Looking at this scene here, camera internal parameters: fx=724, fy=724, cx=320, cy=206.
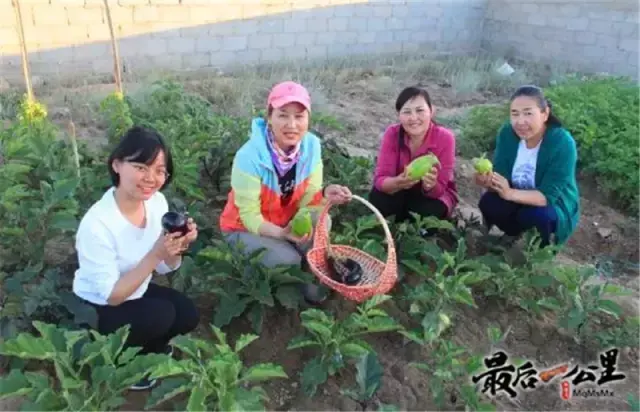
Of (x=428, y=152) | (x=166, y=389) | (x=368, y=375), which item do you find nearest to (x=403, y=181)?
(x=428, y=152)

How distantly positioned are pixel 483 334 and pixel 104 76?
553cm

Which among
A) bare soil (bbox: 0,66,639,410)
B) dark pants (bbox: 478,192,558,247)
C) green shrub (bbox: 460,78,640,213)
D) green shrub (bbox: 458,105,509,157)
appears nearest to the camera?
bare soil (bbox: 0,66,639,410)

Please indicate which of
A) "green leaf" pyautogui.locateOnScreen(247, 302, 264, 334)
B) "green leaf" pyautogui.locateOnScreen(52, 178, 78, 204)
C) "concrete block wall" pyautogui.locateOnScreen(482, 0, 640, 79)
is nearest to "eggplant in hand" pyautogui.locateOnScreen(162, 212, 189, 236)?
"green leaf" pyautogui.locateOnScreen(247, 302, 264, 334)

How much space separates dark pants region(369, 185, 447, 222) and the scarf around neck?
0.65 meters

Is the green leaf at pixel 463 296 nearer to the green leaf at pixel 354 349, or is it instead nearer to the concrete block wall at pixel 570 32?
the green leaf at pixel 354 349

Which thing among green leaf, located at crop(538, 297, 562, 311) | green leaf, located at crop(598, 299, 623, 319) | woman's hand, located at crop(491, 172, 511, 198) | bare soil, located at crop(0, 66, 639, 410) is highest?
woman's hand, located at crop(491, 172, 511, 198)

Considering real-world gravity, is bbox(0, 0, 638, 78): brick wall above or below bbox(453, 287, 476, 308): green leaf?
above

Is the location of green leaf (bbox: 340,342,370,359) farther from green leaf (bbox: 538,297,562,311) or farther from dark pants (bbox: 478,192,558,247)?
dark pants (bbox: 478,192,558,247)

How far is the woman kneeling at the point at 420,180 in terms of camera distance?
365cm

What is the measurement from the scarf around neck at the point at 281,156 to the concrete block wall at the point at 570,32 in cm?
673

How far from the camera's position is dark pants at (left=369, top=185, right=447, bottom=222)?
3.70 m

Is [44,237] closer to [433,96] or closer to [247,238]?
[247,238]

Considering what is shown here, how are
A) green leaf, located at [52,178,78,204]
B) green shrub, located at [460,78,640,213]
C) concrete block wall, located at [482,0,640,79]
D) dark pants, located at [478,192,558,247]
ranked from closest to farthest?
green leaf, located at [52,178,78,204] → dark pants, located at [478,192,558,247] → green shrub, located at [460,78,640,213] → concrete block wall, located at [482,0,640,79]

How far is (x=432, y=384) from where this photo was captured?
8.75ft
